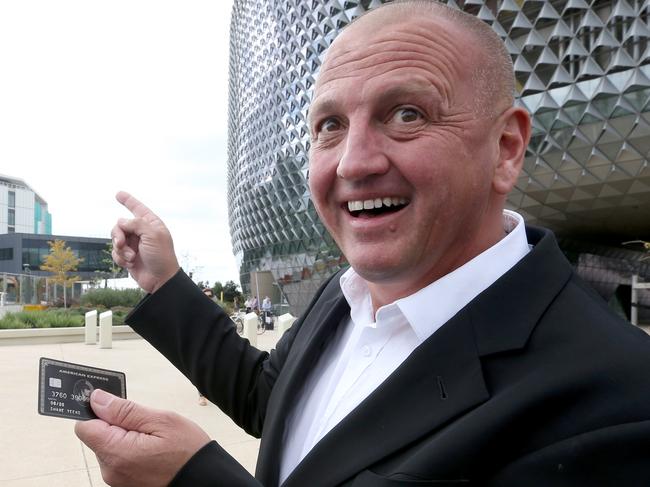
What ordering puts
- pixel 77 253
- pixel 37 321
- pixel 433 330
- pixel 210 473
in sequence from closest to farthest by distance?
pixel 210 473
pixel 433 330
pixel 37 321
pixel 77 253

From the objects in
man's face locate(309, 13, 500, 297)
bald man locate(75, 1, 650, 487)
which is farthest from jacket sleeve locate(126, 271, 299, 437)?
man's face locate(309, 13, 500, 297)

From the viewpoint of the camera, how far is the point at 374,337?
1.55m

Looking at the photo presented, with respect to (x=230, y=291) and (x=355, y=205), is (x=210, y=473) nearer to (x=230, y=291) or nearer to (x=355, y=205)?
(x=355, y=205)

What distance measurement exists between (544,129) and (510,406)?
24781 millimetres

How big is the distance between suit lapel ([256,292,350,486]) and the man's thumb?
54 cm

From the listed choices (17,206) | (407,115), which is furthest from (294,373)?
(17,206)

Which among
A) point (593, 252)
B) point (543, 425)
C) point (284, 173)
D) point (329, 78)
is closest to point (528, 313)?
point (543, 425)

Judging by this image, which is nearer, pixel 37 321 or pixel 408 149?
pixel 408 149

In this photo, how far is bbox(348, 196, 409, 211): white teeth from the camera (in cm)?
133

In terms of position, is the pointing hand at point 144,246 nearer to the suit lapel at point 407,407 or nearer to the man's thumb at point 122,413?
the man's thumb at point 122,413

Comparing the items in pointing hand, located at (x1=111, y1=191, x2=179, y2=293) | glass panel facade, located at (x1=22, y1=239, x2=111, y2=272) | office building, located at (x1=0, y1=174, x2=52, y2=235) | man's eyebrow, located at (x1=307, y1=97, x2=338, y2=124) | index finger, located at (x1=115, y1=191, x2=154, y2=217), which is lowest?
pointing hand, located at (x1=111, y1=191, x2=179, y2=293)

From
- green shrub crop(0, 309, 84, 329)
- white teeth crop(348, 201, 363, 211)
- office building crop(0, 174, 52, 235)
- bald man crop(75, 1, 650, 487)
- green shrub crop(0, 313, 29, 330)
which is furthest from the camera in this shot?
office building crop(0, 174, 52, 235)

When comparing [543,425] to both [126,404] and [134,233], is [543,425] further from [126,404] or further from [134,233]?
[134,233]

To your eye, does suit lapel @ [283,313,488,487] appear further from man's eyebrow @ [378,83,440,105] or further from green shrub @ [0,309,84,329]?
green shrub @ [0,309,84,329]
